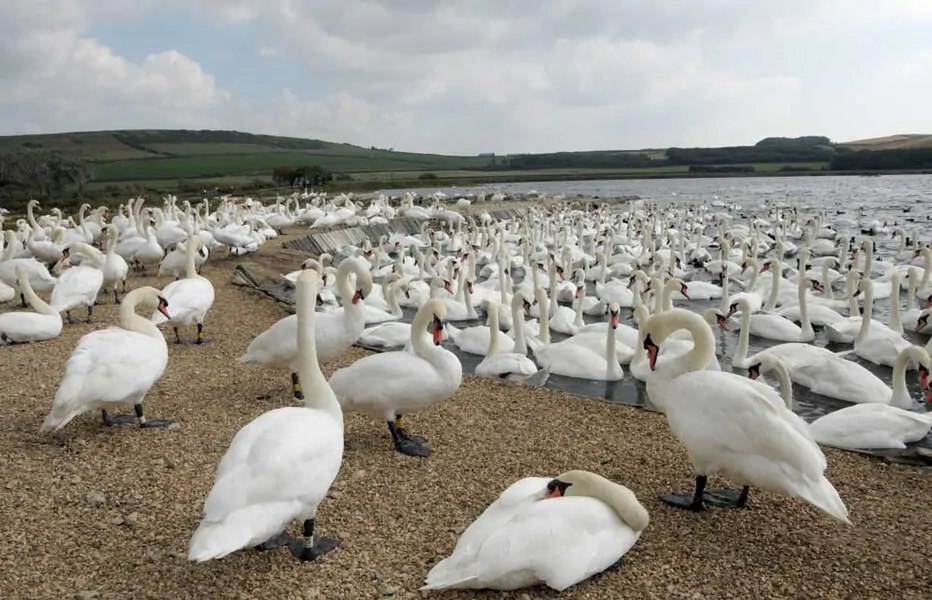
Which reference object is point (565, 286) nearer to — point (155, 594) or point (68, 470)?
point (68, 470)

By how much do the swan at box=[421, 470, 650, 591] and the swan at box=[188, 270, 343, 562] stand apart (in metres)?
0.87

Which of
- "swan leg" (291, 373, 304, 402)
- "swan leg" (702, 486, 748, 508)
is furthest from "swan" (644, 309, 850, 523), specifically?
"swan leg" (291, 373, 304, 402)

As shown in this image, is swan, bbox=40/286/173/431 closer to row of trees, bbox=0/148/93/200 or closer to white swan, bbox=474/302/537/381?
white swan, bbox=474/302/537/381

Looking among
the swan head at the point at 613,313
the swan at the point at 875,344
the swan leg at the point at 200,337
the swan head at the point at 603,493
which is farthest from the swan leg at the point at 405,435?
the swan at the point at 875,344

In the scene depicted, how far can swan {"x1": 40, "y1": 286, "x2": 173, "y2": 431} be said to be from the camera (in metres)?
6.12

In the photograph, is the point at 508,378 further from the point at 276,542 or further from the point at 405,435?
the point at 276,542

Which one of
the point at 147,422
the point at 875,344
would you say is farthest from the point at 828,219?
the point at 147,422

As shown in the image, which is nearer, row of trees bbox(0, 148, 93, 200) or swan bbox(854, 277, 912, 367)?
swan bbox(854, 277, 912, 367)

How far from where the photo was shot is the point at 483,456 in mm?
6594

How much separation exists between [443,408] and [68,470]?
3.62 meters

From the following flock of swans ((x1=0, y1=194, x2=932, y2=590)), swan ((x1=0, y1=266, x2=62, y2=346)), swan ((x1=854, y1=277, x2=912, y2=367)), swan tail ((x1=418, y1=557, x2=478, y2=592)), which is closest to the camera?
swan tail ((x1=418, y1=557, x2=478, y2=592))

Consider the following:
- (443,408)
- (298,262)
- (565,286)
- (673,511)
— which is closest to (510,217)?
(298,262)

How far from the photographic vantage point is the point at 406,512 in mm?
5402

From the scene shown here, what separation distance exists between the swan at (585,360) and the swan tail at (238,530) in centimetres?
622
